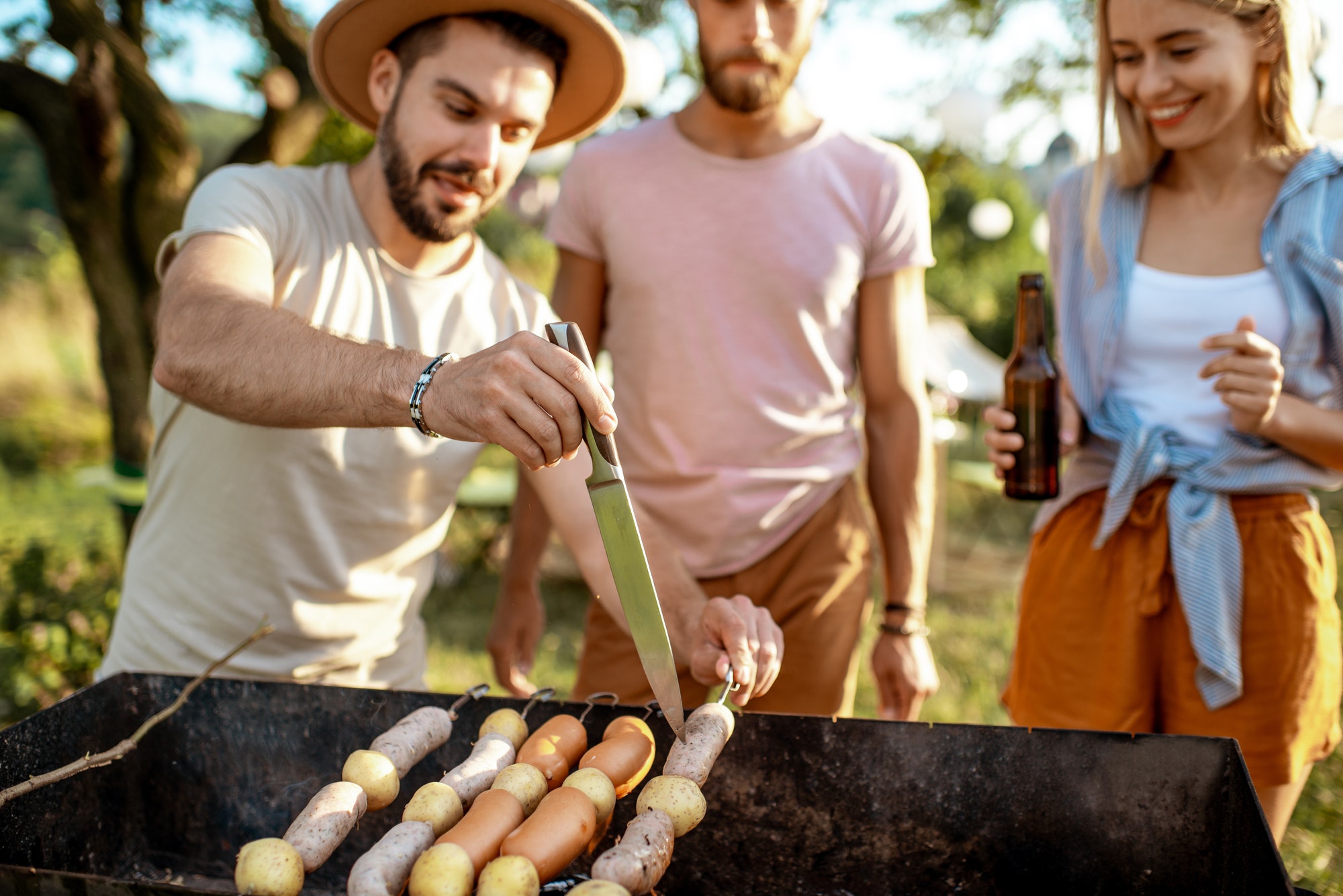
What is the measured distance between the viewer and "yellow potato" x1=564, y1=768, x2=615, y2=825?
163cm

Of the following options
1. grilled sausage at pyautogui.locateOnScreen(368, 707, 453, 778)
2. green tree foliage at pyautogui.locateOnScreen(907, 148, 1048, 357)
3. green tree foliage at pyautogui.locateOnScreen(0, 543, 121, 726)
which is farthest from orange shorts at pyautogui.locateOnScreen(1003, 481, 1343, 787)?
green tree foliage at pyautogui.locateOnScreen(907, 148, 1048, 357)

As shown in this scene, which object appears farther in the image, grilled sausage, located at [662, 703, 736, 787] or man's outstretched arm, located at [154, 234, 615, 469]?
grilled sausage, located at [662, 703, 736, 787]

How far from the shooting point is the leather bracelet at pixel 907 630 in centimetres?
268

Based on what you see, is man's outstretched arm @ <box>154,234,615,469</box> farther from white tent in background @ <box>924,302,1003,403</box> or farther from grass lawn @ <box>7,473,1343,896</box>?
white tent in background @ <box>924,302,1003,403</box>

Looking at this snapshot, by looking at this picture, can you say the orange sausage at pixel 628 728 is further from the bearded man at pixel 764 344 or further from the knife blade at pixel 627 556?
the bearded man at pixel 764 344

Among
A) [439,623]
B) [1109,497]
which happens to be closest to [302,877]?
[1109,497]

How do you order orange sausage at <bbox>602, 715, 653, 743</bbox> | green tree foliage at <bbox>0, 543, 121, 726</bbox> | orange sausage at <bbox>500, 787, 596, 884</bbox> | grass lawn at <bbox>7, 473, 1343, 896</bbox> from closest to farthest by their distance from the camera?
orange sausage at <bbox>500, 787, 596, 884</bbox> < orange sausage at <bbox>602, 715, 653, 743</bbox> < grass lawn at <bbox>7, 473, 1343, 896</bbox> < green tree foliage at <bbox>0, 543, 121, 726</bbox>

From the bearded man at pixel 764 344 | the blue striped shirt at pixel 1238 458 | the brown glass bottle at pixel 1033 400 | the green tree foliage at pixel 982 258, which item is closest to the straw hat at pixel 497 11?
the bearded man at pixel 764 344

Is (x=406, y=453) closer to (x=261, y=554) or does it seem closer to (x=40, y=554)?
(x=261, y=554)

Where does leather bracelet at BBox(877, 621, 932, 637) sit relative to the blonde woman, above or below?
below

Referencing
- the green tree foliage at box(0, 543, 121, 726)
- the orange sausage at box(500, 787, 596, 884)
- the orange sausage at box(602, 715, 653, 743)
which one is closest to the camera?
the orange sausage at box(500, 787, 596, 884)

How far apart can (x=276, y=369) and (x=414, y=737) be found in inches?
27.2

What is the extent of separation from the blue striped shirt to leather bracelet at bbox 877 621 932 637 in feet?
1.73

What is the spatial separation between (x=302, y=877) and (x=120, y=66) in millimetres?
4189
